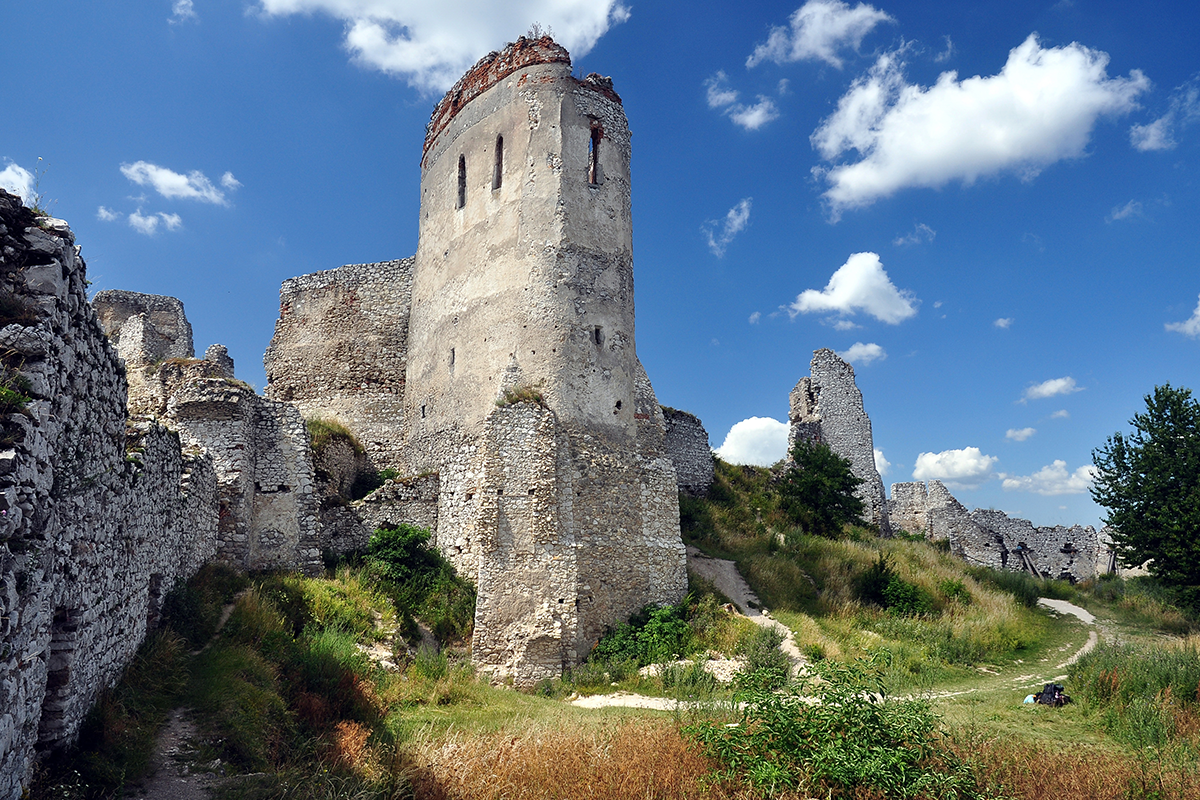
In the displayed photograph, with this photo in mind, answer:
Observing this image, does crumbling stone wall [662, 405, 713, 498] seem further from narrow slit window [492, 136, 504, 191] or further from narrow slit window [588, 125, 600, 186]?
narrow slit window [492, 136, 504, 191]

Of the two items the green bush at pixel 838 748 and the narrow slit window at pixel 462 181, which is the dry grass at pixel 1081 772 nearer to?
the green bush at pixel 838 748

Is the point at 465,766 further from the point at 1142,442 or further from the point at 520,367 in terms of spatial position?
the point at 1142,442

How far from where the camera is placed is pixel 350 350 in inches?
830

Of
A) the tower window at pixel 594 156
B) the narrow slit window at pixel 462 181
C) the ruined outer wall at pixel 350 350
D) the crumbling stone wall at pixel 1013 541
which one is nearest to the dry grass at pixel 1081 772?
the tower window at pixel 594 156

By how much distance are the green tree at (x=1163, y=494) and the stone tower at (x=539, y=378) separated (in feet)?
43.3

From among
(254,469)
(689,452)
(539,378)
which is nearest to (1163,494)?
(689,452)

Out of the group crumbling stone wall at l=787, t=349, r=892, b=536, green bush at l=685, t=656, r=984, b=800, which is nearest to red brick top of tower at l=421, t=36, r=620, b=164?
green bush at l=685, t=656, r=984, b=800

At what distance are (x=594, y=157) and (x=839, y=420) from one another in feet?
71.1

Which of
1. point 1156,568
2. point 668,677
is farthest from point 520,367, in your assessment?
point 1156,568

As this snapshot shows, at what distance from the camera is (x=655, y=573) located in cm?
1550

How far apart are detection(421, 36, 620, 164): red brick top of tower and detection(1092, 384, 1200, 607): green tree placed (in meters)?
18.2

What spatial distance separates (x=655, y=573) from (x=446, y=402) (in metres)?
6.63

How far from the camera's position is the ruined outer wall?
20188mm

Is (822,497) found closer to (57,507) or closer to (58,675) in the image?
(58,675)
